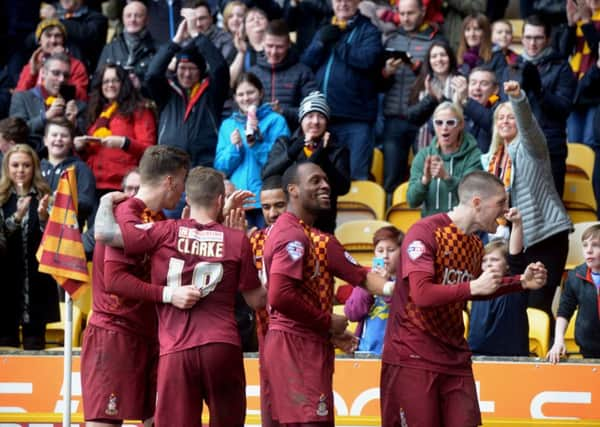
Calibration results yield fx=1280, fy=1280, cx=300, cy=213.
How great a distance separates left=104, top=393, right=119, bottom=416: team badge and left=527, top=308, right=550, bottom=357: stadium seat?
370cm

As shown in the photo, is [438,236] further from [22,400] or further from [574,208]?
[574,208]

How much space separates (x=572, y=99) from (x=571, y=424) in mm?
4900

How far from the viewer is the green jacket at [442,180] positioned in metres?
11.1

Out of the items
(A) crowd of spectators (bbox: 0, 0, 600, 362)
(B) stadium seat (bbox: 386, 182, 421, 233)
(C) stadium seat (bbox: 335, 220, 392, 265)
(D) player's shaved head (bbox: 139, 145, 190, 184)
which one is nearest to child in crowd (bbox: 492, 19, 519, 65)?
(A) crowd of spectators (bbox: 0, 0, 600, 362)

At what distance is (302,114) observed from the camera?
446 inches

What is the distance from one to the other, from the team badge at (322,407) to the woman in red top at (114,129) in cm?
528

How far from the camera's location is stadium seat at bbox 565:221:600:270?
38.1 feet

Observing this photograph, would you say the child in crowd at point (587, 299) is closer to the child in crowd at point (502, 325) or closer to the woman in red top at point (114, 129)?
the child in crowd at point (502, 325)

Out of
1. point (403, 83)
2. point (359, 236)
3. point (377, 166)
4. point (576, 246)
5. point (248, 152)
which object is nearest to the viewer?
point (576, 246)

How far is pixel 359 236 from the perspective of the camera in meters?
12.1

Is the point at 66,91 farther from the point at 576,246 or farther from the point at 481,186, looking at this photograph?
the point at 481,186

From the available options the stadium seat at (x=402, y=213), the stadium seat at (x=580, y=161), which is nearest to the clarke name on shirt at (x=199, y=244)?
the stadium seat at (x=402, y=213)

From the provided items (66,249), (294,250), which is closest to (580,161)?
(66,249)

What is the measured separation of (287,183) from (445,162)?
3776 millimetres
